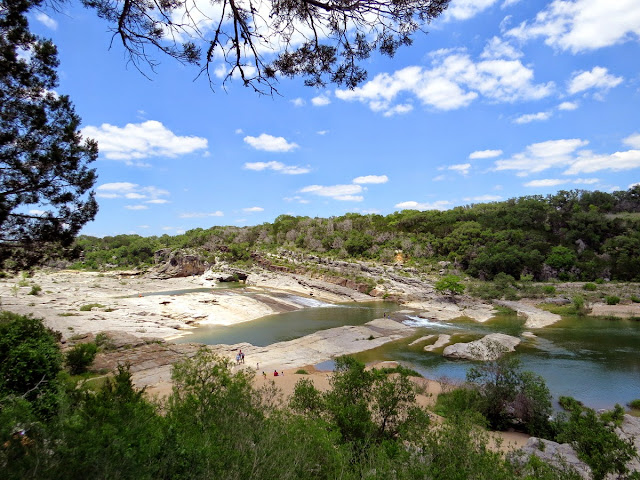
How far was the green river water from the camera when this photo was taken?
24.1 meters

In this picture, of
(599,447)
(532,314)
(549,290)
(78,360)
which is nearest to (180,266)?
Result: (78,360)

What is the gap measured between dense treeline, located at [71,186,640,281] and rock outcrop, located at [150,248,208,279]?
Answer: 355 inches

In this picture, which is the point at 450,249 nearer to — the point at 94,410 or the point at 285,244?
the point at 285,244

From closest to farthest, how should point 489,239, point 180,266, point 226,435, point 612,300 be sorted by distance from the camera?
point 226,435
point 612,300
point 489,239
point 180,266

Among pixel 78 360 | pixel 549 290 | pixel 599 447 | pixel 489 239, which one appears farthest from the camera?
pixel 489 239

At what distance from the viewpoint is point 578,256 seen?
67000mm

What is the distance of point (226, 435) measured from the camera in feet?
25.6

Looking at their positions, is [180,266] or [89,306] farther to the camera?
[180,266]

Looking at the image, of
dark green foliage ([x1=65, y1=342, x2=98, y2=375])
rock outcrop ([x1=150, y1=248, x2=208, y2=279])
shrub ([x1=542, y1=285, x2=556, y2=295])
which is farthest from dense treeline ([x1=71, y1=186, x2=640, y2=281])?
dark green foliage ([x1=65, y1=342, x2=98, y2=375])

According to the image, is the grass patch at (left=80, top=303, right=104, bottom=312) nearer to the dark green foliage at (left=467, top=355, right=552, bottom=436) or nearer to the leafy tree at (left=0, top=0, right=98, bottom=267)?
the leafy tree at (left=0, top=0, right=98, bottom=267)

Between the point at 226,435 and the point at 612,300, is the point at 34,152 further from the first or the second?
the point at 612,300

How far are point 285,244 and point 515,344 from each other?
7397 centimetres

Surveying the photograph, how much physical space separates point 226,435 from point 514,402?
56.3 feet

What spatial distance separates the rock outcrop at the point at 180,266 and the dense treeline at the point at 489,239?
9029mm
